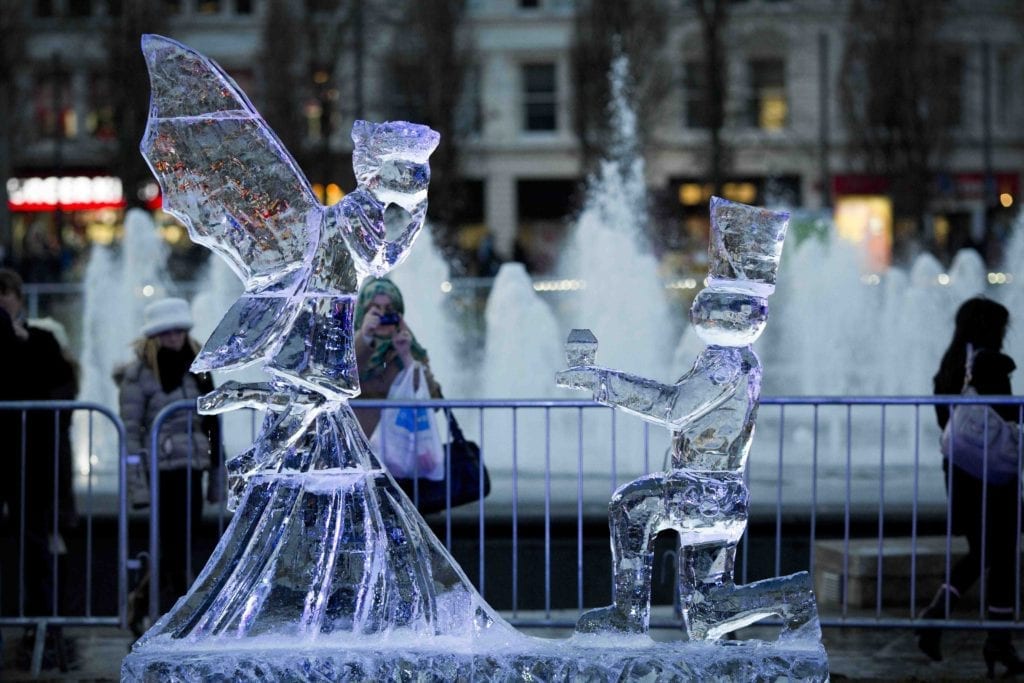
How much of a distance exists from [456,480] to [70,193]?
3182cm

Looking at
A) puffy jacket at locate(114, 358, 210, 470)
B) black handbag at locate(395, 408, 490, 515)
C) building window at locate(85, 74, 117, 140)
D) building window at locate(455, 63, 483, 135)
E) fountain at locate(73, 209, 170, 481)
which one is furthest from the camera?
building window at locate(455, 63, 483, 135)

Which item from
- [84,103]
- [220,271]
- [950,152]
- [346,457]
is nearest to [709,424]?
[346,457]

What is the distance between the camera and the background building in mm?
33938

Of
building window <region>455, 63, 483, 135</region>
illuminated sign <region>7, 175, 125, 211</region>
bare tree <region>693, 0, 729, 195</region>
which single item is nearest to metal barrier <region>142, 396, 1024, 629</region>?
bare tree <region>693, 0, 729, 195</region>

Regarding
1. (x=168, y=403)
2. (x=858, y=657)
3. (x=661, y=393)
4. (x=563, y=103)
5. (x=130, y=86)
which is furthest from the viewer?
(x=563, y=103)

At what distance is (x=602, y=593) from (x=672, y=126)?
29152 mm

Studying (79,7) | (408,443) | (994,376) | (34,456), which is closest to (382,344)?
(408,443)

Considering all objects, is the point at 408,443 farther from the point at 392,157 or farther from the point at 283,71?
the point at 283,71

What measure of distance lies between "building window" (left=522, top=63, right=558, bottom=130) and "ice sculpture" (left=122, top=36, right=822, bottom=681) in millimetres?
32930

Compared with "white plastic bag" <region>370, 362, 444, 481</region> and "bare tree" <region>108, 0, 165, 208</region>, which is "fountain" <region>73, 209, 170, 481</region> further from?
"bare tree" <region>108, 0, 165, 208</region>

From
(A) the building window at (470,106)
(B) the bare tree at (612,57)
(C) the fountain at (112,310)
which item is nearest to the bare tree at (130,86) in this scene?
(A) the building window at (470,106)

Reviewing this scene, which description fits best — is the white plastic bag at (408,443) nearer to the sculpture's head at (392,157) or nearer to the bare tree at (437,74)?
the sculpture's head at (392,157)

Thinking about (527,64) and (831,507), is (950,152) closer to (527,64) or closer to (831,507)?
(527,64)

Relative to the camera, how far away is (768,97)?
122 ft
